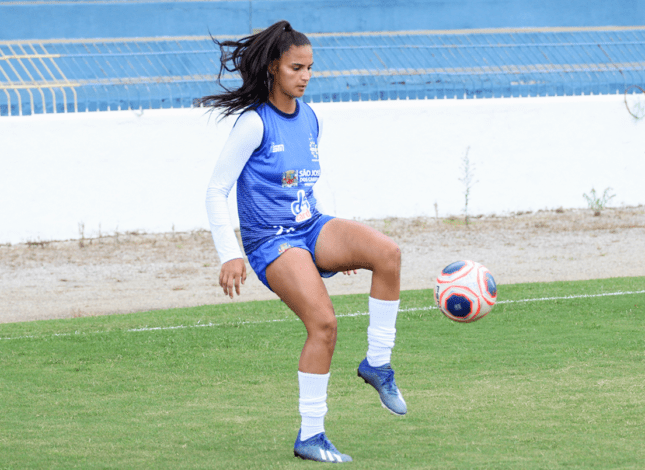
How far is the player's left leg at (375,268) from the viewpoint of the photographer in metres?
4.13

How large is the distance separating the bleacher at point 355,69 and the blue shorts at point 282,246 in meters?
11.0

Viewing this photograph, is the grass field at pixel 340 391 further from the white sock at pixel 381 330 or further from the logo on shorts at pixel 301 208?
the logo on shorts at pixel 301 208

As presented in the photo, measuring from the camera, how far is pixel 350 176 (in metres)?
15.2

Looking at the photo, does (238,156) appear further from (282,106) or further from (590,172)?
(590,172)

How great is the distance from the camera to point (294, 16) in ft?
64.4

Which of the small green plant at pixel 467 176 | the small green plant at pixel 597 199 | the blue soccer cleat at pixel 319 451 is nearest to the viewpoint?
the blue soccer cleat at pixel 319 451

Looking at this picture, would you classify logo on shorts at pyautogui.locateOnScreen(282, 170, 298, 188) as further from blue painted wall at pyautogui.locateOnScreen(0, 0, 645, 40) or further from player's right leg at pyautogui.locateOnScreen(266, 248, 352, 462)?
blue painted wall at pyautogui.locateOnScreen(0, 0, 645, 40)

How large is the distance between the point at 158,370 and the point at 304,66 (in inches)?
110

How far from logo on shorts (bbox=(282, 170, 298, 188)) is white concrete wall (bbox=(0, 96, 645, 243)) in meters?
9.44

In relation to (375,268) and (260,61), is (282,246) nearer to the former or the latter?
(375,268)

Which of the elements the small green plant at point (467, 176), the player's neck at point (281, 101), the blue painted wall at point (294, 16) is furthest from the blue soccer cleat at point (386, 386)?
the blue painted wall at point (294, 16)

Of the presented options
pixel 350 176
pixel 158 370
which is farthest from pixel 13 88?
pixel 158 370

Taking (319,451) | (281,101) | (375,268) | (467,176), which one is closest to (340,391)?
(375,268)

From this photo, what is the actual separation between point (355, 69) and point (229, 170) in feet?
41.6
